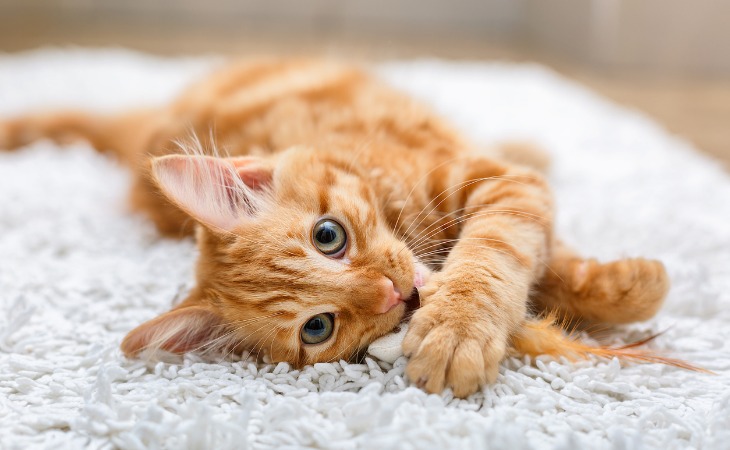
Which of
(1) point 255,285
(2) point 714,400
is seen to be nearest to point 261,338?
(1) point 255,285

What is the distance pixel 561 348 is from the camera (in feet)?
3.59

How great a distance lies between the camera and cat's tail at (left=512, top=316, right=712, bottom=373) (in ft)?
3.57

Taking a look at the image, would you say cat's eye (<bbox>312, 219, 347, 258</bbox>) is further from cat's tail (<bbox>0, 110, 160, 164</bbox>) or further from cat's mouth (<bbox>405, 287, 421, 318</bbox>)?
cat's tail (<bbox>0, 110, 160, 164</bbox>)

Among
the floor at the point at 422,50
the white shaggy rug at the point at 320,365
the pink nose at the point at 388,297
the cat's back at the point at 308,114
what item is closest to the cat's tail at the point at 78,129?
the white shaggy rug at the point at 320,365

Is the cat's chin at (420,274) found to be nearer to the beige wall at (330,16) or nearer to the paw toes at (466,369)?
the paw toes at (466,369)

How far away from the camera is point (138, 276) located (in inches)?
Answer: 57.6

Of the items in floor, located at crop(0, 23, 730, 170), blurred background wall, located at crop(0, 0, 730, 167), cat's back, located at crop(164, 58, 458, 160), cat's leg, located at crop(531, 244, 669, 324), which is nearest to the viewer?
cat's leg, located at crop(531, 244, 669, 324)

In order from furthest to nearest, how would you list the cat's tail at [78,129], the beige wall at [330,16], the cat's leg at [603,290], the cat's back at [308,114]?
1. the beige wall at [330,16]
2. the cat's tail at [78,129]
3. the cat's back at [308,114]
4. the cat's leg at [603,290]

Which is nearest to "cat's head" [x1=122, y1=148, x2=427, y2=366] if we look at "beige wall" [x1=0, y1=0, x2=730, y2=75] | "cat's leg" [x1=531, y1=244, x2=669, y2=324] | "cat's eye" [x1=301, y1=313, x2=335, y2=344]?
"cat's eye" [x1=301, y1=313, x2=335, y2=344]

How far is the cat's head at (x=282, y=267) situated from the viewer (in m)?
1.07

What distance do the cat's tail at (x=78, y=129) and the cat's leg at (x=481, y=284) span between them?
1.41 meters

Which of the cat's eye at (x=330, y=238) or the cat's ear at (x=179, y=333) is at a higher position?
the cat's eye at (x=330, y=238)

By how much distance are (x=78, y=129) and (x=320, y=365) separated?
183 cm

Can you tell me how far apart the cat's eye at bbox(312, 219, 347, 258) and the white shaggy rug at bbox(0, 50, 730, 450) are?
0.68 feet
